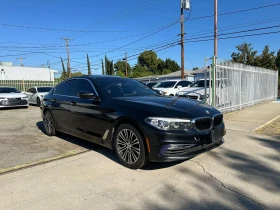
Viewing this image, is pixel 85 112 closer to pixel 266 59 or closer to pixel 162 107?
pixel 162 107

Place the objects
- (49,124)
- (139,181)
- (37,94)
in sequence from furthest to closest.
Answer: (37,94), (49,124), (139,181)

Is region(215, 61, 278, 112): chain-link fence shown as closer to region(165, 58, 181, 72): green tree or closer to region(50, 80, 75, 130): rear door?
region(50, 80, 75, 130): rear door

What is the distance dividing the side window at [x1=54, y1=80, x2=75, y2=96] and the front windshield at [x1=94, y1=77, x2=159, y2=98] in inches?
36.9

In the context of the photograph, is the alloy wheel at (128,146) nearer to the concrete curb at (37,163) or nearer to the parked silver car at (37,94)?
the concrete curb at (37,163)

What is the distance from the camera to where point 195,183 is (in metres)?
3.53

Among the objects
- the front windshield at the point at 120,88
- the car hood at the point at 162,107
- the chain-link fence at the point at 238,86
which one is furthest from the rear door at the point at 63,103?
the chain-link fence at the point at 238,86

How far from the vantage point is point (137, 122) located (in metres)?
3.79

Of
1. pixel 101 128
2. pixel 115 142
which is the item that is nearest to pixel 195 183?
pixel 115 142

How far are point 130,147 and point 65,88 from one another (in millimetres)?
2747

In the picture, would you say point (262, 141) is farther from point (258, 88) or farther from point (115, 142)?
point (258, 88)

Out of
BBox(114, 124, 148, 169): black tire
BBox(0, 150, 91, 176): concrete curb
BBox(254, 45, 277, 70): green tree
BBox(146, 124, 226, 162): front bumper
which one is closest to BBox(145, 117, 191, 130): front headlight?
BBox(146, 124, 226, 162): front bumper

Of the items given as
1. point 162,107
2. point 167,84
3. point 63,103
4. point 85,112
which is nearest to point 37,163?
point 85,112

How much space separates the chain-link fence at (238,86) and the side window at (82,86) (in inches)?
245

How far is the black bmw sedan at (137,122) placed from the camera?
11.9 feet
